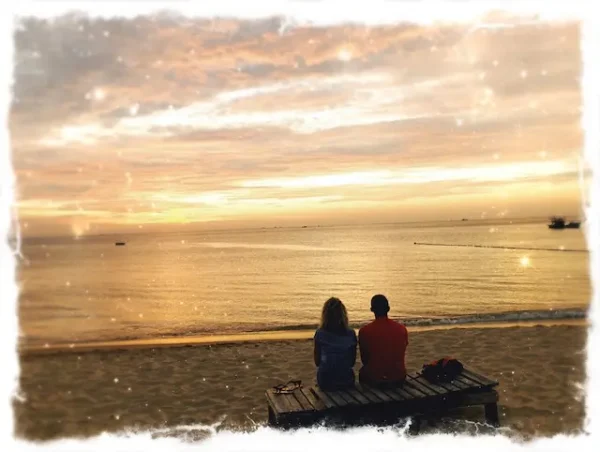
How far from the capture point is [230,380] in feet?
34.1

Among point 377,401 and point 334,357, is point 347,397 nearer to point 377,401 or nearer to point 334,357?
point 377,401

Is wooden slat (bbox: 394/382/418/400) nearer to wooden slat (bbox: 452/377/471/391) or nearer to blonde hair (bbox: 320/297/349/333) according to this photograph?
wooden slat (bbox: 452/377/471/391)

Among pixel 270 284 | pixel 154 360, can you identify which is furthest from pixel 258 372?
pixel 270 284

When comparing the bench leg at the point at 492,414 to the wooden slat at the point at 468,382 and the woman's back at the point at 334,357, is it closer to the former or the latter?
the wooden slat at the point at 468,382

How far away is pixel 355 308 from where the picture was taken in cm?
2530

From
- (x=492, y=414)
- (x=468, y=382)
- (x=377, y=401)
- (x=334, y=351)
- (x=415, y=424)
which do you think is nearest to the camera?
(x=377, y=401)

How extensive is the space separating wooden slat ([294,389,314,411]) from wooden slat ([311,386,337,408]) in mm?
173

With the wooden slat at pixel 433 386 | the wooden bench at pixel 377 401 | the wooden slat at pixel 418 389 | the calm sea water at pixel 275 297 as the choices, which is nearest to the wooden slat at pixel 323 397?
the wooden bench at pixel 377 401

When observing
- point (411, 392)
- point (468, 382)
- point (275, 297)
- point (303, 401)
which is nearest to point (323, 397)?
point (303, 401)

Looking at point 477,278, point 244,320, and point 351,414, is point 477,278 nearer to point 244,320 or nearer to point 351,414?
point 244,320

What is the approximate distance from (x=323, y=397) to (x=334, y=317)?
40.4 inches

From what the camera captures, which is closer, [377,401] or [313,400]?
[377,401]

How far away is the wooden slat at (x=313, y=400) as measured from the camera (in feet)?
20.5

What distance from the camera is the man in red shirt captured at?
22.7ft
